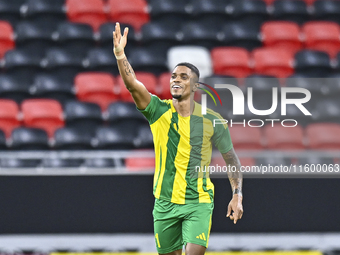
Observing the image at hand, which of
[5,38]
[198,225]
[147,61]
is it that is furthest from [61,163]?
[198,225]

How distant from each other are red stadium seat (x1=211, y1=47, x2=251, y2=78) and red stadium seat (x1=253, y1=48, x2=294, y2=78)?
16cm

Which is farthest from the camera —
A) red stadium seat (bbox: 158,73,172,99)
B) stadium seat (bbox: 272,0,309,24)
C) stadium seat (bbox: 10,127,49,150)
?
stadium seat (bbox: 272,0,309,24)

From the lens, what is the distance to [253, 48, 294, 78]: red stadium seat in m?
8.21

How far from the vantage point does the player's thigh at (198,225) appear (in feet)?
12.5

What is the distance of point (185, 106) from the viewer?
406cm

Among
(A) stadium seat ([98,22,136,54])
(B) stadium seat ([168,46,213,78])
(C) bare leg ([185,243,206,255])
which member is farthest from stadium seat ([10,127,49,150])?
(C) bare leg ([185,243,206,255])

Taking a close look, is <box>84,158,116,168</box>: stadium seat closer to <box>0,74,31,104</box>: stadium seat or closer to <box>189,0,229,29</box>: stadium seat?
<box>0,74,31,104</box>: stadium seat

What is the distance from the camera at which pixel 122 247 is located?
614cm

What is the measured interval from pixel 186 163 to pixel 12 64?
4.80 meters

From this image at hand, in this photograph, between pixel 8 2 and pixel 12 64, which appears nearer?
pixel 12 64

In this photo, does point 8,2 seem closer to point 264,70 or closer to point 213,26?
point 213,26

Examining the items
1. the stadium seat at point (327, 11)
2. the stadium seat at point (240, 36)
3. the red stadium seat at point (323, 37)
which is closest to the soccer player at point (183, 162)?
the stadium seat at point (240, 36)

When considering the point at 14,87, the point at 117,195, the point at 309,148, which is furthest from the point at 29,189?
the point at 309,148

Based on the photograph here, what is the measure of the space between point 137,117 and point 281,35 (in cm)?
295
